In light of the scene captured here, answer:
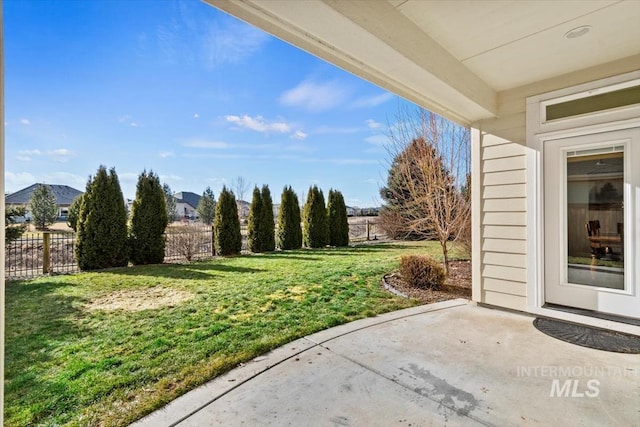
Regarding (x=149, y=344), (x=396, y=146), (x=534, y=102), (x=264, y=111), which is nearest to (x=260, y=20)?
(x=149, y=344)

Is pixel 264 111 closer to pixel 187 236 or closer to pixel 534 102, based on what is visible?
pixel 187 236

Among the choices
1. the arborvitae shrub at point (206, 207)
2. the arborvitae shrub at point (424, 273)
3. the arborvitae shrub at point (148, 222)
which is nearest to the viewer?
the arborvitae shrub at point (424, 273)

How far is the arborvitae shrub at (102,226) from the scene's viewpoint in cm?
619

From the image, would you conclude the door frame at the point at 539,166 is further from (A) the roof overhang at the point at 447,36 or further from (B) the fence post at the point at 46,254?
(B) the fence post at the point at 46,254

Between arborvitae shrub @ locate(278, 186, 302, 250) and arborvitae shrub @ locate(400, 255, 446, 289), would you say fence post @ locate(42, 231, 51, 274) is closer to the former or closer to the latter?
arborvitae shrub @ locate(278, 186, 302, 250)

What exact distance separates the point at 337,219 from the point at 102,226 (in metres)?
7.27

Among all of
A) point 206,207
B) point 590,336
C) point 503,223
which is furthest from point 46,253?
point 206,207

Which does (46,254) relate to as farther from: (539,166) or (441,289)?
(539,166)

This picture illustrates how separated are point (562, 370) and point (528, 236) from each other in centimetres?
154

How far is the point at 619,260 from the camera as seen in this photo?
9.39 ft

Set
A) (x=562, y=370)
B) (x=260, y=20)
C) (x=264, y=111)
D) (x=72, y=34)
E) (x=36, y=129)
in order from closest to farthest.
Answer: (x=260, y=20), (x=562, y=370), (x=72, y=34), (x=36, y=129), (x=264, y=111)

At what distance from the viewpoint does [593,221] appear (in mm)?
3043

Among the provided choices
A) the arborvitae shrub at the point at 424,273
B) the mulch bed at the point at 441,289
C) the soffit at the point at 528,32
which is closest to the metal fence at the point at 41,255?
the mulch bed at the point at 441,289

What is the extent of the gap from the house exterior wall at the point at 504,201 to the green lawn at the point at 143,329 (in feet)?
3.62
